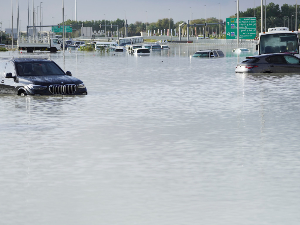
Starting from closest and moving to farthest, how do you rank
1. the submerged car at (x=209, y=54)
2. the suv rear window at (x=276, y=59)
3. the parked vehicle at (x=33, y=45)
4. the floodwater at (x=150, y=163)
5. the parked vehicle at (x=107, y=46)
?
the floodwater at (x=150, y=163) < the suv rear window at (x=276, y=59) < the submerged car at (x=209, y=54) < the parked vehicle at (x=33, y=45) < the parked vehicle at (x=107, y=46)

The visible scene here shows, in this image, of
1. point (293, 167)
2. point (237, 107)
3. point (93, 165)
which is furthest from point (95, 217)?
point (237, 107)

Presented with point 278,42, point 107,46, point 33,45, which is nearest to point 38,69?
point 278,42

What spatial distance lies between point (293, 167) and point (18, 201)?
14.2 feet

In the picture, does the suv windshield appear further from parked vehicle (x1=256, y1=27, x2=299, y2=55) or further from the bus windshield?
the bus windshield

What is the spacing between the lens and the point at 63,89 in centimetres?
2322

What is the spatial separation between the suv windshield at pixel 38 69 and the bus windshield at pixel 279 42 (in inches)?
1070

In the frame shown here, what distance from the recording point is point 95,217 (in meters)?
7.25

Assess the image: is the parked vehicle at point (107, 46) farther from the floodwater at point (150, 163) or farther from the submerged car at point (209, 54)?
the floodwater at point (150, 163)

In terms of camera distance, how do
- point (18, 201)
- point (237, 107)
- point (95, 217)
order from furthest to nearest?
point (237, 107)
point (18, 201)
point (95, 217)

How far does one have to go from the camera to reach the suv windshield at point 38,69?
24.0 meters

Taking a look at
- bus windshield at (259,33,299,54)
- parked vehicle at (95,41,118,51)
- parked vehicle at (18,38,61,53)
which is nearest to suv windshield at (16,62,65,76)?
bus windshield at (259,33,299,54)

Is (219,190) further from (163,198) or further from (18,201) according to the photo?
(18,201)

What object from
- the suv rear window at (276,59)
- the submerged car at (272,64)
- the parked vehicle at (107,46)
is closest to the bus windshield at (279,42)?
the submerged car at (272,64)

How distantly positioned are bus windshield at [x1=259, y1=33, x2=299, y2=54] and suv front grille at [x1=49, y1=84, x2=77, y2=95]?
27910 mm
